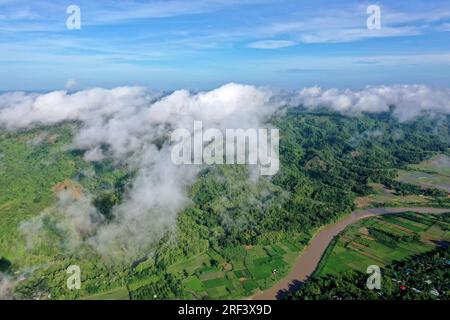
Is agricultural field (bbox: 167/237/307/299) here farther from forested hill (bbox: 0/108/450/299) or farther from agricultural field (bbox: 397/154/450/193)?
agricultural field (bbox: 397/154/450/193)

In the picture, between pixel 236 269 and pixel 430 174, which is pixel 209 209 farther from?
pixel 430 174

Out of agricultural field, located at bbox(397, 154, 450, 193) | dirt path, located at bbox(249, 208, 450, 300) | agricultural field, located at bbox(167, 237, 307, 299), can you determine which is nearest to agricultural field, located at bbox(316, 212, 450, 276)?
dirt path, located at bbox(249, 208, 450, 300)

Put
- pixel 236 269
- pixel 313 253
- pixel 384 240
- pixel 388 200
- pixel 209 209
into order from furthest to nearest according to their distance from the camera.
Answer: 1. pixel 388 200
2. pixel 209 209
3. pixel 384 240
4. pixel 313 253
5. pixel 236 269

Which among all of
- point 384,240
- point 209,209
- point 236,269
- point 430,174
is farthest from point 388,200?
point 236,269

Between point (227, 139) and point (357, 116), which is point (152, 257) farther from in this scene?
point (357, 116)

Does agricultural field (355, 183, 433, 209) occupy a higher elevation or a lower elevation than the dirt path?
higher

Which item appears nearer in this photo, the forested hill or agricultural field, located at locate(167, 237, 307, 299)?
agricultural field, located at locate(167, 237, 307, 299)
